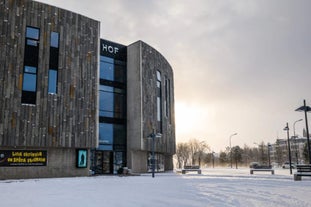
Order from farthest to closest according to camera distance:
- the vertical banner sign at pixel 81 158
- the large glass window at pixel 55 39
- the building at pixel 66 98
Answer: the vertical banner sign at pixel 81 158, the large glass window at pixel 55 39, the building at pixel 66 98

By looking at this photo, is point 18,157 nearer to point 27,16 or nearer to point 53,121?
point 53,121

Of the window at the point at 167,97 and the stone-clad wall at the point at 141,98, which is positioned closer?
the stone-clad wall at the point at 141,98

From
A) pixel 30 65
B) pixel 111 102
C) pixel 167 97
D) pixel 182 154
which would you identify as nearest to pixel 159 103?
pixel 167 97

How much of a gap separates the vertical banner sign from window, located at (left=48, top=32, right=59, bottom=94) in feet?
18.6

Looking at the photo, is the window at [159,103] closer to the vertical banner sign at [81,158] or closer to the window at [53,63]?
the vertical banner sign at [81,158]

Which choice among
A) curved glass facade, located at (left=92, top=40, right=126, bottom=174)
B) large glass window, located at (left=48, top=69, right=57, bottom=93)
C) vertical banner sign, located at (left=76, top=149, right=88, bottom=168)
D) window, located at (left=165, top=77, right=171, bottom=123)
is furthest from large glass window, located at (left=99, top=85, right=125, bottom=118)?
window, located at (left=165, top=77, right=171, bottom=123)

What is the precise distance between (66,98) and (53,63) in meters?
3.12

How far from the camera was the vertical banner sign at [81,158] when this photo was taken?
2730 centimetres

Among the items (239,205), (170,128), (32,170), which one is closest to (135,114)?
(170,128)

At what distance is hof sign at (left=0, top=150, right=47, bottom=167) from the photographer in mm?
24047

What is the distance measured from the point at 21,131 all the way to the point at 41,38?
7.81 m

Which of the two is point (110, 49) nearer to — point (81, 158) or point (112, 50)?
point (112, 50)

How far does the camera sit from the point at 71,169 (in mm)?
26875

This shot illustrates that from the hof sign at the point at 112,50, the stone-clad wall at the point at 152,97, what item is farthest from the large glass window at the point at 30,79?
the stone-clad wall at the point at 152,97
